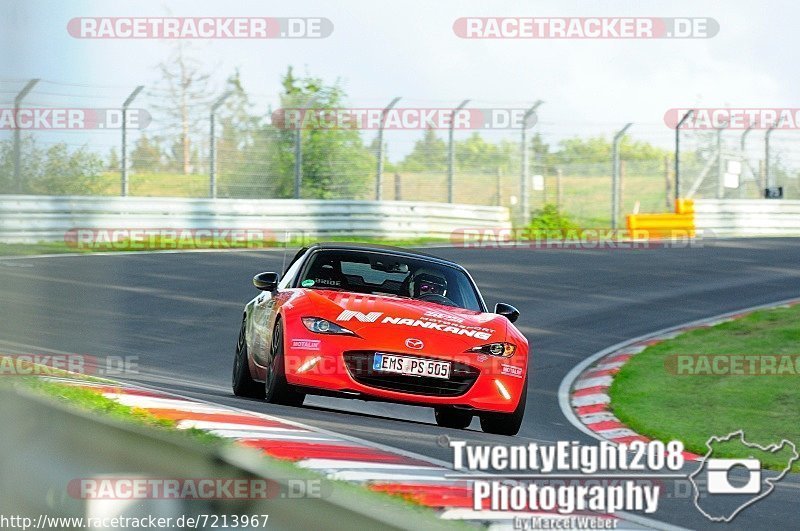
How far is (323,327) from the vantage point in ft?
26.0

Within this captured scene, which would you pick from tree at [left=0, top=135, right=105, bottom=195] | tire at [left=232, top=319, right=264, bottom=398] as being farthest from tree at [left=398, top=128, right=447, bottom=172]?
tree at [left=0, top=135, right=105, bottom=195]

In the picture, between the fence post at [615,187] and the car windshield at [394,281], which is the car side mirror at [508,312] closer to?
the car windshield at [394,281]

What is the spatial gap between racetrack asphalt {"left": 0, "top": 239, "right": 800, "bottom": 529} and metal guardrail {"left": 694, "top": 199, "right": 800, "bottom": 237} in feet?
6.84

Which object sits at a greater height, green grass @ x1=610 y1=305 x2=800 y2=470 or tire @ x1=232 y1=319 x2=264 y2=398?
tire @ x1=232 y1=319 x2=264 y2=398

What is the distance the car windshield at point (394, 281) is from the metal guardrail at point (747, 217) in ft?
63.1

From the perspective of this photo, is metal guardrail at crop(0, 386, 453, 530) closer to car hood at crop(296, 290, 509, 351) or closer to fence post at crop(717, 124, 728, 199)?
car hood at crop(296, 290, 509, 351)

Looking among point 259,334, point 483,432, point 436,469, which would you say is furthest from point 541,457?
Answer: point 259,334

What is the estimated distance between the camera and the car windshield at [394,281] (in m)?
8.91

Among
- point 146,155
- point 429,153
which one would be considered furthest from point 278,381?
point 429,153

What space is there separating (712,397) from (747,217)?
1811 centimetres

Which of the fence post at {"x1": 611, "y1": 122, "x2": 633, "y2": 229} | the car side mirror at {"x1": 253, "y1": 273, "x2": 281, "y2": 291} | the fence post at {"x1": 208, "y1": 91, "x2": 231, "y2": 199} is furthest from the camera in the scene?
the fence post at {"x1": 611, "y1": 122, "x2": 633, "y2": 229}

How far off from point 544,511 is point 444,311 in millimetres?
3456

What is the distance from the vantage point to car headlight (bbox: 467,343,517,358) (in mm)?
8008

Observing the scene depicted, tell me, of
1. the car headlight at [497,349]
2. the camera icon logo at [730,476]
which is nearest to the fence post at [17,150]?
the camera icon logo at [730,476]
